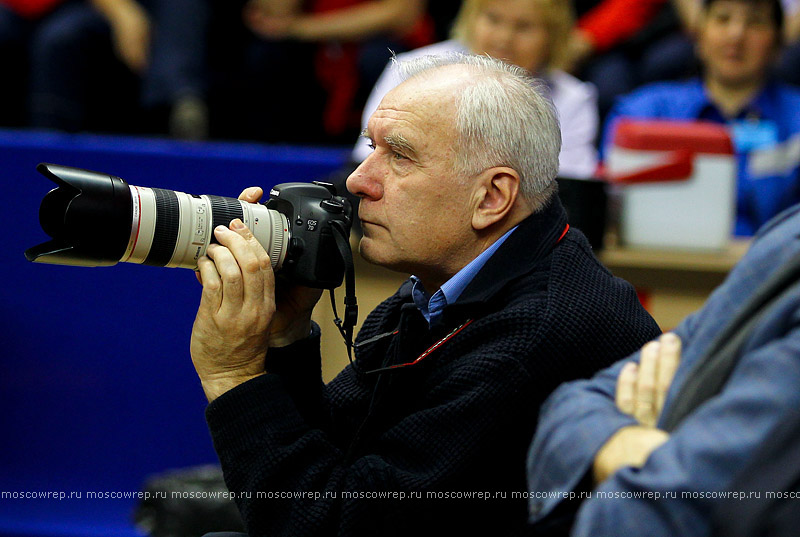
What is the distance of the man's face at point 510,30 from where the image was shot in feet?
10.1

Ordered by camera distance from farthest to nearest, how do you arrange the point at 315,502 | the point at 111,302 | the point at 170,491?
the point at 111,302 < the point at 170,491 < the point at 315,502

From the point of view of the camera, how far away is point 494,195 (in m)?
1.55

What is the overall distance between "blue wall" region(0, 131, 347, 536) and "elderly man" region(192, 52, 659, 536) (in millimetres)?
1257

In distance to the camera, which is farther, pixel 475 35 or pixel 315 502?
pixel 475 35

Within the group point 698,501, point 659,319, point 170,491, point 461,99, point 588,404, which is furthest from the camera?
point 659,319

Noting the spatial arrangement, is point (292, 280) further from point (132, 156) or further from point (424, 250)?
point (132, 156)

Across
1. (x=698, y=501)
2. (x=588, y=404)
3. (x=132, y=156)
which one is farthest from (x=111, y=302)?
(x=698, y=501)

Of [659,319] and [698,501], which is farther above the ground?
[698,501]

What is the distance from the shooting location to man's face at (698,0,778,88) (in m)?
3.19

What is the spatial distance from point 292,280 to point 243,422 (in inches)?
9.8

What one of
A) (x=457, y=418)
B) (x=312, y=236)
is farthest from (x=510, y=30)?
(x=457, y=418)

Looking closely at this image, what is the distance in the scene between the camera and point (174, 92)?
3.61 m

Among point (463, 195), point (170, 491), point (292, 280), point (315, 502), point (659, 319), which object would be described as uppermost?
point (463, 195)

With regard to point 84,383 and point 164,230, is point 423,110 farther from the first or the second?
point 84,383
